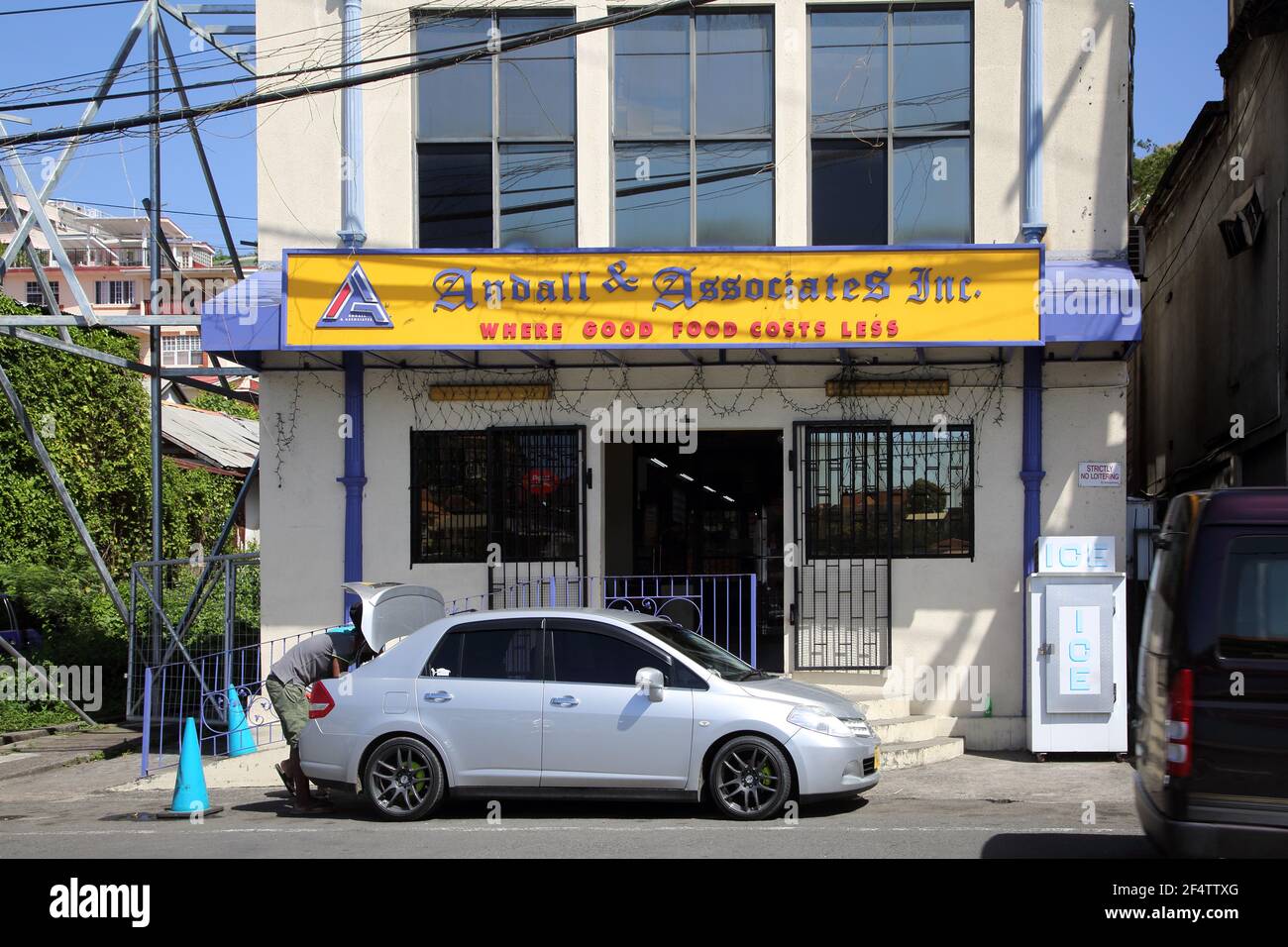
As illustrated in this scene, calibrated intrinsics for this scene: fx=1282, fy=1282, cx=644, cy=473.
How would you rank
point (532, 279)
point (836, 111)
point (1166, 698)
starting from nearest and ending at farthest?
1. point (1166, 698)
2. point (532, 279)
3. point (836, 111)

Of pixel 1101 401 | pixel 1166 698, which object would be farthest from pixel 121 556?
pixel 1166 698

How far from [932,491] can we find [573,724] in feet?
18.5

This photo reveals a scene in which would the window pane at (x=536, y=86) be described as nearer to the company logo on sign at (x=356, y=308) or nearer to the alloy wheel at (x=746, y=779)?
the company logo on sign at (x=356, y=308)

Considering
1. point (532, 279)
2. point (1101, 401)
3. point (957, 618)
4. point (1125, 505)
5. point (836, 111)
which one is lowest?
point (957, 618)

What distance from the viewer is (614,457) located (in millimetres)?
17281

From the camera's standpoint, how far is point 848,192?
13773 millimetres

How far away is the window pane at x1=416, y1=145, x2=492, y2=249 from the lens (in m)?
14.1

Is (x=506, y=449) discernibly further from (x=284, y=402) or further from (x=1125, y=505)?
(x=1125, y=505)

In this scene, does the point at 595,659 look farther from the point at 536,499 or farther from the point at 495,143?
the point at 495,143

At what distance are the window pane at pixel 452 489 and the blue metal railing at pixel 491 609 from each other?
0.60 meters

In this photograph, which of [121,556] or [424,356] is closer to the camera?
[424,356]

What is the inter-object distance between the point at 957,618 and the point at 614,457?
563cm

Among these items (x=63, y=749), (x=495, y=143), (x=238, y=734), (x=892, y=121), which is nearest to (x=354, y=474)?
(x=238, y=734)

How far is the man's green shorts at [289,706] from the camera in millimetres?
10891
